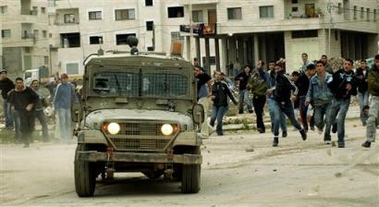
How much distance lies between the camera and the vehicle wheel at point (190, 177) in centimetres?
1218

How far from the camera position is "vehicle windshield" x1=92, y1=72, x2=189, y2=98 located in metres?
13.0

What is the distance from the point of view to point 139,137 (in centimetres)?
1194

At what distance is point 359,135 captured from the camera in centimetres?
2027

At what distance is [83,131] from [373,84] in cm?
638

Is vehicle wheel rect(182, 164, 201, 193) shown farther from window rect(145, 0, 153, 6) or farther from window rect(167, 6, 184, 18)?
window rect(145, 0, 153, 6)

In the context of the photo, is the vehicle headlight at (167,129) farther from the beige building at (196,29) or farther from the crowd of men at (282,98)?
the beige building at (196,29)

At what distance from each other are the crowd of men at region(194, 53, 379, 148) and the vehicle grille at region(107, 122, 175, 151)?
5.55m

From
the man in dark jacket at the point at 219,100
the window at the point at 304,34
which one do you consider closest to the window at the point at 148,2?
the window at the point at 304,34

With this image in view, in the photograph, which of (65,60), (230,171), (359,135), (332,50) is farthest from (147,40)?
(230,171)

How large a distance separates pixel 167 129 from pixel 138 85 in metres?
1.32

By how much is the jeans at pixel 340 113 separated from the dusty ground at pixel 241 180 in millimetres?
313

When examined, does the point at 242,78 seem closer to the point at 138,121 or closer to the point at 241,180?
the point at 241,180

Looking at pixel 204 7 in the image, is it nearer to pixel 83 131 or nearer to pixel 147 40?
pixel 147 40

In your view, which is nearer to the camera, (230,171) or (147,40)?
(230,171)
